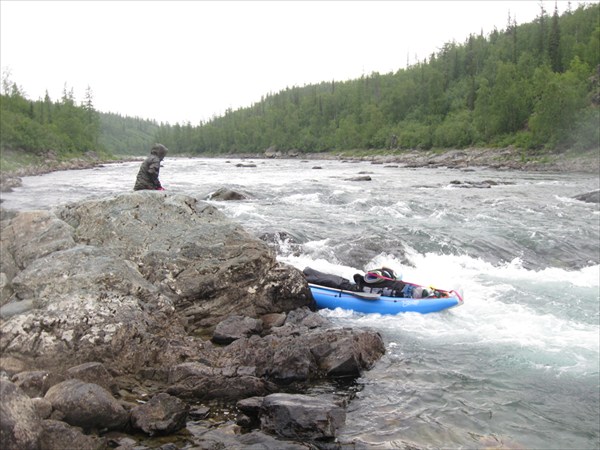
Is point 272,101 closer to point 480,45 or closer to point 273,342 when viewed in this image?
point 480,45

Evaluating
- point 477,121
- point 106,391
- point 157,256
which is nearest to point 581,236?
point 157,256

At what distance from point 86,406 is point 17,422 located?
0.83 m

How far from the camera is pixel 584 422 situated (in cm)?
616

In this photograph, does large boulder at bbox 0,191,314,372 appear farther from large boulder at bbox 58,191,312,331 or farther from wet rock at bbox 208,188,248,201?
wet rock at bbox 208,188,248,201

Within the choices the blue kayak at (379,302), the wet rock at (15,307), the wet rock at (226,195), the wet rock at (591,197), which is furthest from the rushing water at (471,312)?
the wet rock at (15,307)

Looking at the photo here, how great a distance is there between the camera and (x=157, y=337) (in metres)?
7.16

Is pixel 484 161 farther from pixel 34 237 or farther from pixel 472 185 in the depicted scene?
pixel 34 237

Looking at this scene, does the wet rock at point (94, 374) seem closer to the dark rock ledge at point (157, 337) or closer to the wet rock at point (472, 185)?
the dark rock ledge at point (157, 337)

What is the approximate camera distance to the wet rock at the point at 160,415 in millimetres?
5254

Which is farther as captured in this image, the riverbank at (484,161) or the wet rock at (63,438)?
the riverbank at (484,161)

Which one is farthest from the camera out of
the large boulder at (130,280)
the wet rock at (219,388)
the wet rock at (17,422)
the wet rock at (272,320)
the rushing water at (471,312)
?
the wet rock at (272,320)

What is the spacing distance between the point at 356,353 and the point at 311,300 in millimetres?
2912

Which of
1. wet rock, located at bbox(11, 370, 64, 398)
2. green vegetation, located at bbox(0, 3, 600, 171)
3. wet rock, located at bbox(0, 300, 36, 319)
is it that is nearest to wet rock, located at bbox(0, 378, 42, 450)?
wet rock, located at bbox(11, 370, 64, 398)

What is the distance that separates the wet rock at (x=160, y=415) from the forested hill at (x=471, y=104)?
A: 50206 millimetres
